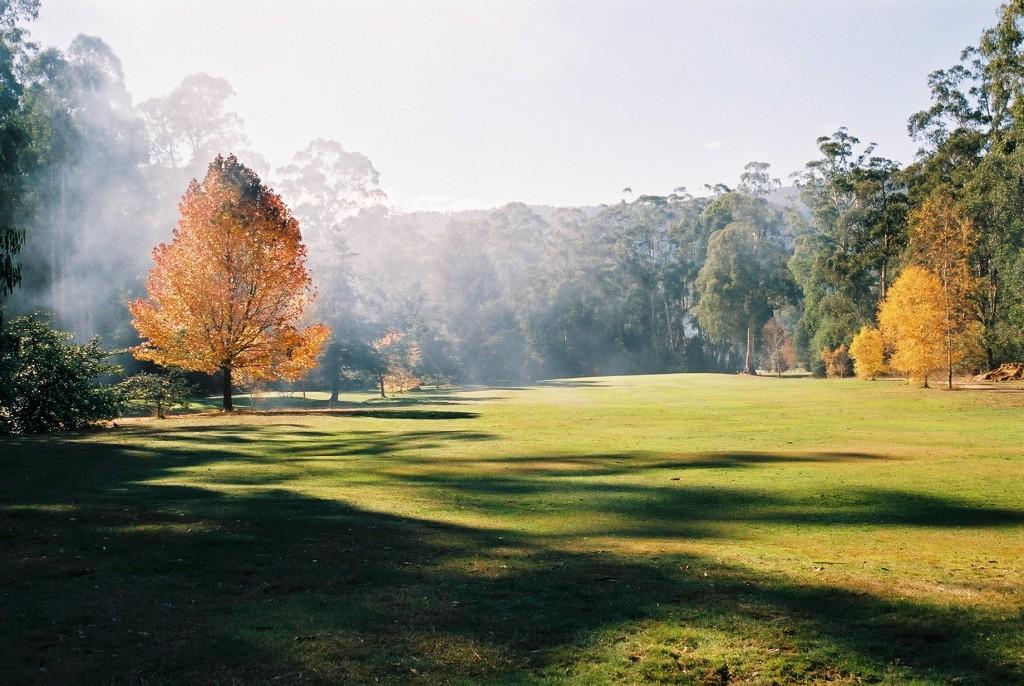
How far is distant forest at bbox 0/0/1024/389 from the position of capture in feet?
172

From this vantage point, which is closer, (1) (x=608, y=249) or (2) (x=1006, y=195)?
(2) (x=1006, y=195)

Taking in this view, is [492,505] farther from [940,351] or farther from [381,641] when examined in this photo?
[940,351]

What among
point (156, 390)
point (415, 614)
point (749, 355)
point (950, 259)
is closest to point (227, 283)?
point (156, 390)

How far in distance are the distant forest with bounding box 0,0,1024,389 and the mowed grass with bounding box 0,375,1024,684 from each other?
11691 mm

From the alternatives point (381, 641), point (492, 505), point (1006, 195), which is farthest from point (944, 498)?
point (1006, 195)

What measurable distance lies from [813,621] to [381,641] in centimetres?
317

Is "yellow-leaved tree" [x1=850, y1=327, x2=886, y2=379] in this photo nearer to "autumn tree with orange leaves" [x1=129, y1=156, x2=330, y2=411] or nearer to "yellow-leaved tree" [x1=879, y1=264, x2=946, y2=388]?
"yellow-leaved tree" [x1=879, y1=264, x2=946, y2=388]

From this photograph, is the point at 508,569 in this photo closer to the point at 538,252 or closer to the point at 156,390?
the point at 156,390

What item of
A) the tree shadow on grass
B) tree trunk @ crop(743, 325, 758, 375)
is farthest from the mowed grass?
tree trunk @ crop(743, 325, 758, 375)

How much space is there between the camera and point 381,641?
19.2 feet

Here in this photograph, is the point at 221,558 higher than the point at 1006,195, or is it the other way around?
the point at 1006,195

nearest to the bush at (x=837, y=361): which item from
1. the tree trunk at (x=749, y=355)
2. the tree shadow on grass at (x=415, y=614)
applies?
the tree trunk at (x=749, y=355)

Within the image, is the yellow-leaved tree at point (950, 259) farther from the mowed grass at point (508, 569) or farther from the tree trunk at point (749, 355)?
the tree trunk at point (749, 355)

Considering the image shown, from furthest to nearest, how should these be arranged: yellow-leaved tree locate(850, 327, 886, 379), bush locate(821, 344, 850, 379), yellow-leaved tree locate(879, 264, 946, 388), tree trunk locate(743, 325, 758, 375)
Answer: tree trunk locate(743, 325, 758, 375)
bush locate(821, 344, 850, 379)
yellow-leaved tree locate(850, 327, 886, 379)
yellow-leaved tree locate(879, 264, 946, 388)
